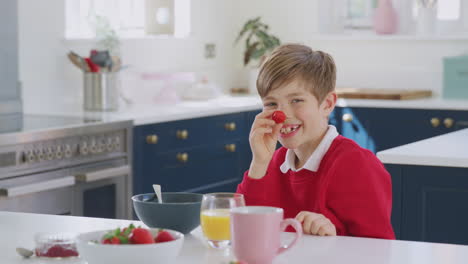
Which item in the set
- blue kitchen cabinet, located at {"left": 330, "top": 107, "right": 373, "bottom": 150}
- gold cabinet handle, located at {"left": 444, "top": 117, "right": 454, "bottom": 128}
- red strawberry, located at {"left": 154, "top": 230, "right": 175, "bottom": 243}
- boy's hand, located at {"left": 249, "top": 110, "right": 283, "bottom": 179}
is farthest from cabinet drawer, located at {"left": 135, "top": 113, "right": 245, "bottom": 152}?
red strawberry, located at {"left": 154, "top": 230, "right": 175, "bottom": 243}

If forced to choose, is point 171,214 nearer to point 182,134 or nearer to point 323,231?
point 323,231

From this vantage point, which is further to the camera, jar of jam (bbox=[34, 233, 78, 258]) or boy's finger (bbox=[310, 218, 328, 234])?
boy's finger (bbox=[310, 218, 328, 234])

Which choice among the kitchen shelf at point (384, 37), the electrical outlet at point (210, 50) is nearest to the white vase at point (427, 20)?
the kitchen shelf at point (384, 37)

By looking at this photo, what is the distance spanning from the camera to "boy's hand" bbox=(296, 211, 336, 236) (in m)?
1.66

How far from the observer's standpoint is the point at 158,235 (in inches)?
55.1

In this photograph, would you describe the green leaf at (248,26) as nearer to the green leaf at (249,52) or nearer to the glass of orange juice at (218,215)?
the green leaf at (249,52)

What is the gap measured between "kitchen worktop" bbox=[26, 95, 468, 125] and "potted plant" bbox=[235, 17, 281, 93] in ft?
1.06

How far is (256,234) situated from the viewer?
135 centimetres

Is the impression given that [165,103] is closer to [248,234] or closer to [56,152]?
[56,152]

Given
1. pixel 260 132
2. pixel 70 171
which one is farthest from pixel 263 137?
pixel 70 171

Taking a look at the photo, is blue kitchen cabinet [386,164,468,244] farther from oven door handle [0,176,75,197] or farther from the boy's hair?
oven door handle [0,176,75,197]

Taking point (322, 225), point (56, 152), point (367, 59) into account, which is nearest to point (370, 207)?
point (322, 225)

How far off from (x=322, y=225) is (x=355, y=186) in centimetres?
26

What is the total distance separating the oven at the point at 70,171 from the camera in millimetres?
3086
